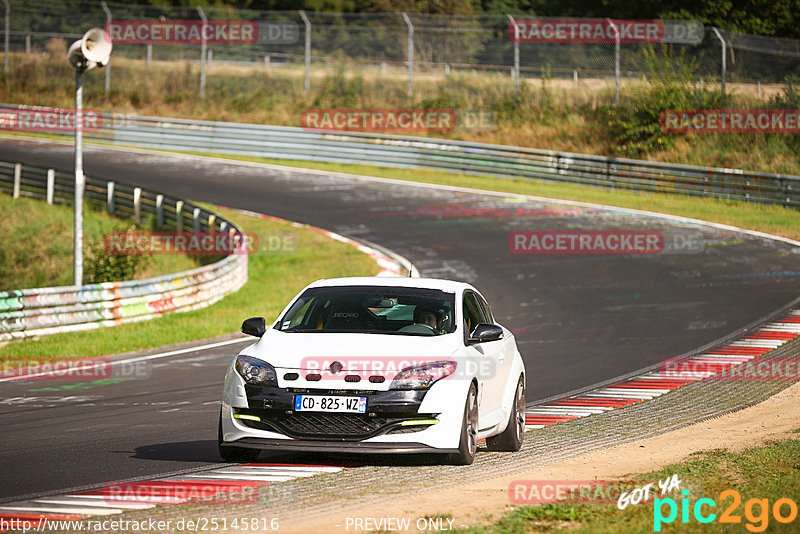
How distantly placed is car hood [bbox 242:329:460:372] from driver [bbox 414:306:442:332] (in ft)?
1.03

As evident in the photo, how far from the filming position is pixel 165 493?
24.8ft

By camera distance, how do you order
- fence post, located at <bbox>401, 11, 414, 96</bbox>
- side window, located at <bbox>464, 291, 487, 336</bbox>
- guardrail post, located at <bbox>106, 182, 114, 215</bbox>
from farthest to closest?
fence post, located at <bbox>401, 11, 414, 96</bbox>, guardrail post, located at <bbox>106, 182, 114, 215</bbox>, side window, located at <bbox>464, 291, 487, 336</bbox>

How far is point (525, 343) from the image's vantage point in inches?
Result: 673

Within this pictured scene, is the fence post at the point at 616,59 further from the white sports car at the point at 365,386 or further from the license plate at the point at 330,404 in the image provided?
the license plate at the point at 330,404

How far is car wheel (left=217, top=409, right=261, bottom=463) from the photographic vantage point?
8.59 meters

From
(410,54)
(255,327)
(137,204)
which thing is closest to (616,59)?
(410,54)

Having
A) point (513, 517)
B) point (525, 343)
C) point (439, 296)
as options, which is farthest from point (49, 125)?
point (513, 517)

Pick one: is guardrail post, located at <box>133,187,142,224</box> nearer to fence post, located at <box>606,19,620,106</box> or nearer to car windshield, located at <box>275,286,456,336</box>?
fence post, located at <box>606,19,620,106</box>

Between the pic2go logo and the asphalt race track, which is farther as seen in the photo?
the asphalt race track

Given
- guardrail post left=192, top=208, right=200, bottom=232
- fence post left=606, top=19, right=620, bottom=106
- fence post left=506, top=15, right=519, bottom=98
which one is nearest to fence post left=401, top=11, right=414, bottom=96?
fence post left=506, top=15, right=519, bottom=98

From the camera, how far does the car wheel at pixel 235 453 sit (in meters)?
8.59

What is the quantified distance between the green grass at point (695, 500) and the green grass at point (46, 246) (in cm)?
1788

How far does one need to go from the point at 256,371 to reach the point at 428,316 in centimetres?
153

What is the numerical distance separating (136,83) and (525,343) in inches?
1396
